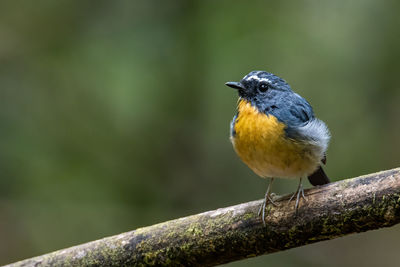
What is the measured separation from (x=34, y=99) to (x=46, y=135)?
556 millimetres

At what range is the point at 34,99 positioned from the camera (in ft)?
22.8

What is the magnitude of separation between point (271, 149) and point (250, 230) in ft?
1.89

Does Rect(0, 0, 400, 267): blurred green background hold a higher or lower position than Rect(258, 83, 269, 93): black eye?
lower

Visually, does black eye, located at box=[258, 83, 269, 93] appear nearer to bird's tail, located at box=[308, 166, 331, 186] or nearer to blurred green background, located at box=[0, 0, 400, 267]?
bird's tail, located at box=[308, 166, 331, 186]

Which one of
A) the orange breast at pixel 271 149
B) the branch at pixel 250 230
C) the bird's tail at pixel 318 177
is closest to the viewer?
the branch at pixel 250 230

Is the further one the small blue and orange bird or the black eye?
the black eye

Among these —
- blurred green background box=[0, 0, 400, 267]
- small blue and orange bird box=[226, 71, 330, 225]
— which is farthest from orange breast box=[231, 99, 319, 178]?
blurred green background box=[0, 0, 400, 267]

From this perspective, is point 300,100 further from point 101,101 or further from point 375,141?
point 101,101

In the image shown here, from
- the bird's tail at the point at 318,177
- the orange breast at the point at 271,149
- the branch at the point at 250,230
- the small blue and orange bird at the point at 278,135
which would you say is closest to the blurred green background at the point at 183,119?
the bird's tail at the point at 318,177

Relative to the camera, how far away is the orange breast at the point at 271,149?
12.1ft

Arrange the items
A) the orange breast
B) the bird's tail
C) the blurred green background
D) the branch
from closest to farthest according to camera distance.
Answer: the branch < the orange breast < the bird's tail < the blurred green background

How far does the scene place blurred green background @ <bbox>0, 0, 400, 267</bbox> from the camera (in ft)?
21.3

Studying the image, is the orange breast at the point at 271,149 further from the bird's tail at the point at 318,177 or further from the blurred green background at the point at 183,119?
the blurred green background at the point at 183,119

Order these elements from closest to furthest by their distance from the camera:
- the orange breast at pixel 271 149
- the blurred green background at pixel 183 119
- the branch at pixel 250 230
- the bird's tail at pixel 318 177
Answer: the branch at pixel 250 230 → the orange breast at pixel 271 149 → the bird's tail at pixel 318 177 → the blurred green background at pixel 183 119
